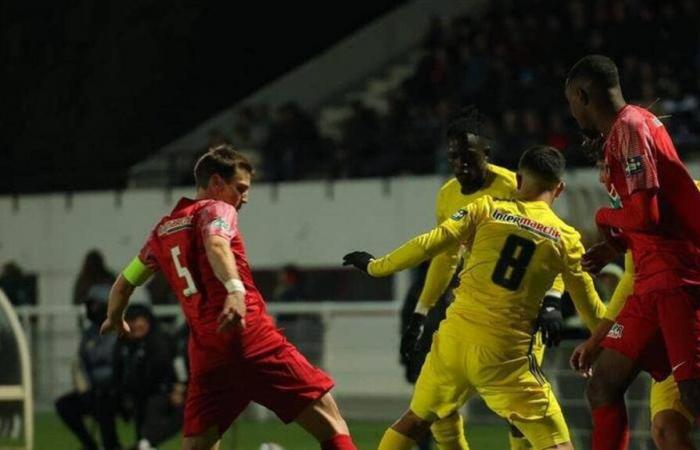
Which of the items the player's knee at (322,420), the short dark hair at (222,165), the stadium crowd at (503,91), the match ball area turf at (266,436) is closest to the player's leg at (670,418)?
the player's knee at (322,420)

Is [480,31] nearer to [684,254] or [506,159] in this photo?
[506,159]

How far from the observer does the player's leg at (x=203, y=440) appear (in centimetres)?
807

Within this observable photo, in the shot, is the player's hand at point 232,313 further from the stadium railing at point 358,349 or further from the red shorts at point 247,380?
the stadium railing at point 358,349

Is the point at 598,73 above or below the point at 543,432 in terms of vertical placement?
above

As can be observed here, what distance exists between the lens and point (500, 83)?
22.2m

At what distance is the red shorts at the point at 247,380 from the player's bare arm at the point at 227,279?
300mm

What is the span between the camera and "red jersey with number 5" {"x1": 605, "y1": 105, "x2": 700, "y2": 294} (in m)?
7.03

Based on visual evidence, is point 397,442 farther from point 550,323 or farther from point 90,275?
point 90,275

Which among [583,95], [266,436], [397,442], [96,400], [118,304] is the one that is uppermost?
[583,95]

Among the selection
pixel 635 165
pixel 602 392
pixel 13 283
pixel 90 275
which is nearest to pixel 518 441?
pixel 602 392

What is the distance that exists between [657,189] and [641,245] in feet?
1.37

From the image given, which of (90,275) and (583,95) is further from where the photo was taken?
(90,275)

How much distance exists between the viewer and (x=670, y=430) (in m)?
7.80

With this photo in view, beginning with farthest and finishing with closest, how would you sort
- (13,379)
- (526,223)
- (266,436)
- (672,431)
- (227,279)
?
1. (266,436)
2. (13,379)
3. (526,223)
4. (672,431)
5. (227,279)
